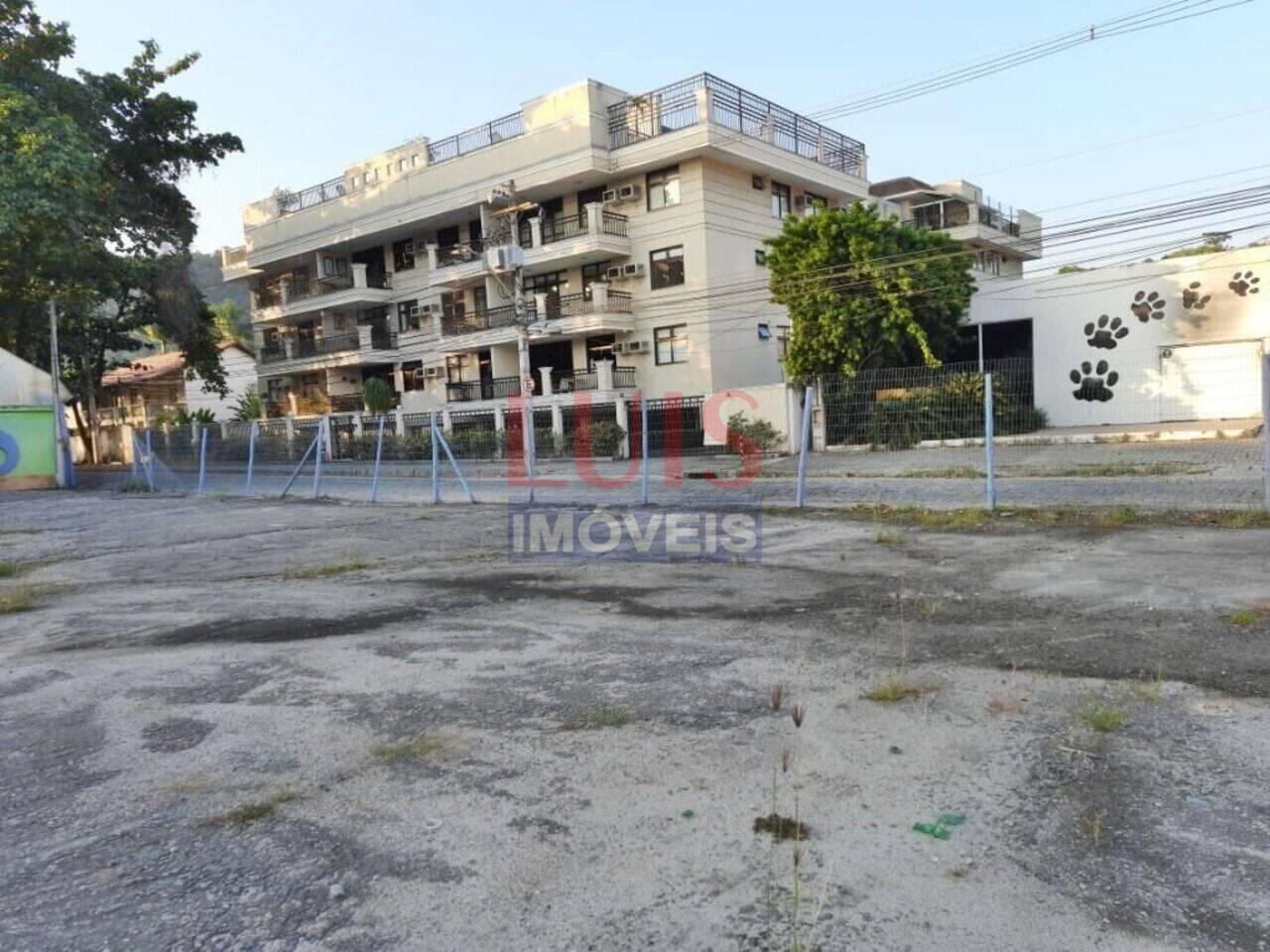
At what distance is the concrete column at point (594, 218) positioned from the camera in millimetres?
26641

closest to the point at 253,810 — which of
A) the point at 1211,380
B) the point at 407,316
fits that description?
the point at 1211,380

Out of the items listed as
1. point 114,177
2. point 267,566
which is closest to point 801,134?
point 114,177

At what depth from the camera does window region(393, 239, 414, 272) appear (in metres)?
34.7

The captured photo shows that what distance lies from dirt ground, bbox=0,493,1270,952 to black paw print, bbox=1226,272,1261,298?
19.5 metres

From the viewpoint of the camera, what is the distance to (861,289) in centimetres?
2108

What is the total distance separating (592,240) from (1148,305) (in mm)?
16685

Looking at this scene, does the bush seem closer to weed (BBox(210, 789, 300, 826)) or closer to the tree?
the tree

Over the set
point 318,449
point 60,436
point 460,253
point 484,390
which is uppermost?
point 460,253

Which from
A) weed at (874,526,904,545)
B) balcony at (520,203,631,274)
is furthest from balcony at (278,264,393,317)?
weed at (874,526,904,545)

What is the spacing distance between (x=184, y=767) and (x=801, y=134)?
3047 cm

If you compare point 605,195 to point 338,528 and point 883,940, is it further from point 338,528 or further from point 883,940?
point 883,940

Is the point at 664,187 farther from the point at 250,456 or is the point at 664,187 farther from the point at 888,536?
the point at 888,536

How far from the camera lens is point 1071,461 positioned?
14.6 metres

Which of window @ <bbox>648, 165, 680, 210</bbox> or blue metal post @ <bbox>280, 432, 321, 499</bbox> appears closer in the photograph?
blue metal post @ <bbox>280, 432, 321, 499</bbox>
